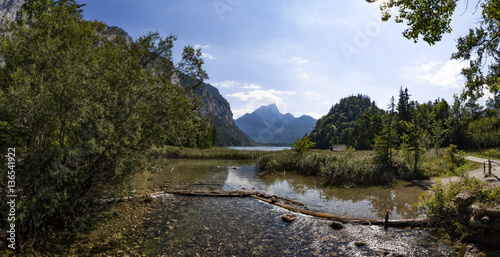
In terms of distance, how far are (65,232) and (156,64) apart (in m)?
10.3

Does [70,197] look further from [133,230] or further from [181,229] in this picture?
[181,229]

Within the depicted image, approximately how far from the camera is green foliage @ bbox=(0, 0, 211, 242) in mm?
6324

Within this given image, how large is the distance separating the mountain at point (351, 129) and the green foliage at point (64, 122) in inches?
1539

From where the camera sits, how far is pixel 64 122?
6965 millimetres

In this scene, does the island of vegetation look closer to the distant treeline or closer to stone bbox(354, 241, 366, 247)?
stone bbox(354, 241, 366, 247)

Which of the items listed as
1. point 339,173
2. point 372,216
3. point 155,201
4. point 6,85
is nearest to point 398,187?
point 339,173

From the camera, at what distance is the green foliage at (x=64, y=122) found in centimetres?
632

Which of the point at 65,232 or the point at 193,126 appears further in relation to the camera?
the point at 193,126

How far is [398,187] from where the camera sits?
18.9 m

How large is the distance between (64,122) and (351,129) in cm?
13271

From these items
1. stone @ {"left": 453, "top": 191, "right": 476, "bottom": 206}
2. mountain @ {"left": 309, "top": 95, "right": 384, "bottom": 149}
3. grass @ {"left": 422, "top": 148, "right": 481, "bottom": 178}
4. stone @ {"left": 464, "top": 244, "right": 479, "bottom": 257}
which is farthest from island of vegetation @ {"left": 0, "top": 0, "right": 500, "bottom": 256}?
mountain @ {"left": 309, "top": 95, "right": 384, "bottom": 149}

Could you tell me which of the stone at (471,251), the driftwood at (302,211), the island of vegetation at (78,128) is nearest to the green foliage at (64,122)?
the island of vegetation at (78,128)

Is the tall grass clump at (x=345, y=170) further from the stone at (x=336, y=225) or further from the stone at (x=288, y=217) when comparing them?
the stone at (x=336, y=225)

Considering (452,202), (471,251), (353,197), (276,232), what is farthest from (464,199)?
(276,232)
